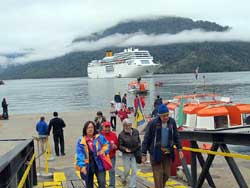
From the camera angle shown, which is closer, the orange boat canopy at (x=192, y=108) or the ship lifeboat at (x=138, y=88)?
the orange boat canopy at (x=192, y=108)

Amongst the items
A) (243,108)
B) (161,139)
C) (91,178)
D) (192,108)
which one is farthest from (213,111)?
(91,178)

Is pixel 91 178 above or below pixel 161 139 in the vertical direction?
below

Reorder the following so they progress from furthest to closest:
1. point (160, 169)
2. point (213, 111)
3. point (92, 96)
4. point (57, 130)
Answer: point (92, 96) < point (213, 111) < point (57, 130) < point (160, 169)

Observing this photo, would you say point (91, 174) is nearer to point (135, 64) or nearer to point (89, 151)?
point (89, 151)

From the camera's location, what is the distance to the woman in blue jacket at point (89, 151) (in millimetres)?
6594

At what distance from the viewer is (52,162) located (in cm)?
1410

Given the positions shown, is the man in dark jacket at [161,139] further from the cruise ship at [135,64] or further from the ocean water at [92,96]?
the cruise ship at [135,64]

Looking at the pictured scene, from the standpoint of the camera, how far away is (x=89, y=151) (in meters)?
6.67

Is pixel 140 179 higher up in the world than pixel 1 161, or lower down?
lower down

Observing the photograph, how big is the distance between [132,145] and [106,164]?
2.03m

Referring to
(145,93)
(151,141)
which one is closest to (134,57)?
(145,93)

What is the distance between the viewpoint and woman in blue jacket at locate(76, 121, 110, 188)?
6.59 metres

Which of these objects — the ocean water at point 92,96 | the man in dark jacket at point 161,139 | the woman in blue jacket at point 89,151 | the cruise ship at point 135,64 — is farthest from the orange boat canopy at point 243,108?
the cruise ship at point 135,64

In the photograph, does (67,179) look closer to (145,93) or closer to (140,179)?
(140,179)
